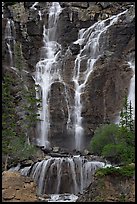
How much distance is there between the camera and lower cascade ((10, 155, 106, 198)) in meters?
28.6

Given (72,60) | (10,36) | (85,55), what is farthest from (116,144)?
(10,36)

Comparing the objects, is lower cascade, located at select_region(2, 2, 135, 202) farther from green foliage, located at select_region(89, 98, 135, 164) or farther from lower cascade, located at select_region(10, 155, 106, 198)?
green foliage, located at select_region(89, 98, 135, 164)

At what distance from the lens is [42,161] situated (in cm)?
3031

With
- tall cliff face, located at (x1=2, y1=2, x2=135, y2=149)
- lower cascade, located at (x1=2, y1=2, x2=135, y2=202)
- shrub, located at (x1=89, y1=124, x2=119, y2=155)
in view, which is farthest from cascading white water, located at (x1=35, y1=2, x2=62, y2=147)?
shrub, located at (x1=89, y1=124, x2=119, y2=155)

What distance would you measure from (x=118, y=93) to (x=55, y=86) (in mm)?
7473

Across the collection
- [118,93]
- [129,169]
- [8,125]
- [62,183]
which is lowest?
[62,183]

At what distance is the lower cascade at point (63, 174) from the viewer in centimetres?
2856

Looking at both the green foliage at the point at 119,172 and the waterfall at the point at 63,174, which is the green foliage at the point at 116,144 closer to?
the waterfall at the point at 63,174

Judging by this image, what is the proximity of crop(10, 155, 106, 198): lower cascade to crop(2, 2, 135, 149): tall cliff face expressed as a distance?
36.6 ft

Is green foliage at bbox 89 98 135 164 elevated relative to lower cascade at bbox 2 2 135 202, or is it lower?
lower

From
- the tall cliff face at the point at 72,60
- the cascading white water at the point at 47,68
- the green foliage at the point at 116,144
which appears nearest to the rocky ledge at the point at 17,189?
the green foliage at the point at 116,144

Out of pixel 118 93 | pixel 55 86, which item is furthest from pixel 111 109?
pixel 55 86

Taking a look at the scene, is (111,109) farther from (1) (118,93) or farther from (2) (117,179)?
(2) (117,179)

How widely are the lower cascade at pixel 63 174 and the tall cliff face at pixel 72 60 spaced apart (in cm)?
1114
